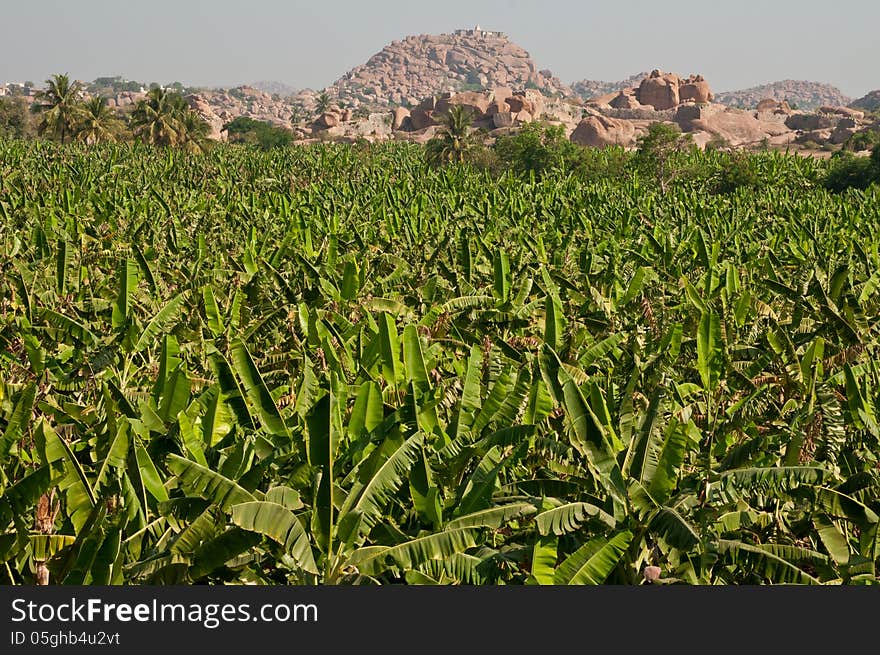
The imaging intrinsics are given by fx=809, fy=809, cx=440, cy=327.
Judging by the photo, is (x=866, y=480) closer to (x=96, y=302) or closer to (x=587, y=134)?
(x=96, y=302)

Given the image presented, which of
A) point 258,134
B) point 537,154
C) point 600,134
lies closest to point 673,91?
point 600,134

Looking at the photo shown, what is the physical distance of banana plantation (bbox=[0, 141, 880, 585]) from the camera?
4656 millimetres

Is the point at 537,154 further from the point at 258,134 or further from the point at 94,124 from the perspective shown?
the point at 258,134

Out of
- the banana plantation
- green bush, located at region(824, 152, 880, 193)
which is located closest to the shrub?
green bush, located at region(824, 152, 880, 193)

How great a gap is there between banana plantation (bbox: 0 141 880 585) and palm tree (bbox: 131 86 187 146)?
45.1 m

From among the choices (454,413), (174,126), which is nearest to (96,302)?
(454,413)

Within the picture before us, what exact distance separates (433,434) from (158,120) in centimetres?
5593

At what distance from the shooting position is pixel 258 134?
82062 millimetres

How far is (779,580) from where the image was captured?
4.82 meters

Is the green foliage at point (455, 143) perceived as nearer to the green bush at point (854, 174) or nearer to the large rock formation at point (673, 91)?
the green bush at point (854, 174)

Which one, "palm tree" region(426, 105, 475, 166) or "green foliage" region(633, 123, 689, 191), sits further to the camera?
"palm tree" region(426, 105, 475, 166)

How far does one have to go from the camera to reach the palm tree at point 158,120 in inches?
2216

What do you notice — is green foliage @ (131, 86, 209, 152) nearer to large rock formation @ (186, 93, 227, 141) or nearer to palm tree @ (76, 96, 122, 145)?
palm tree @ (76, 96, 122, 145)

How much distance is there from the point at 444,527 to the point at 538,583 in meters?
0.74
